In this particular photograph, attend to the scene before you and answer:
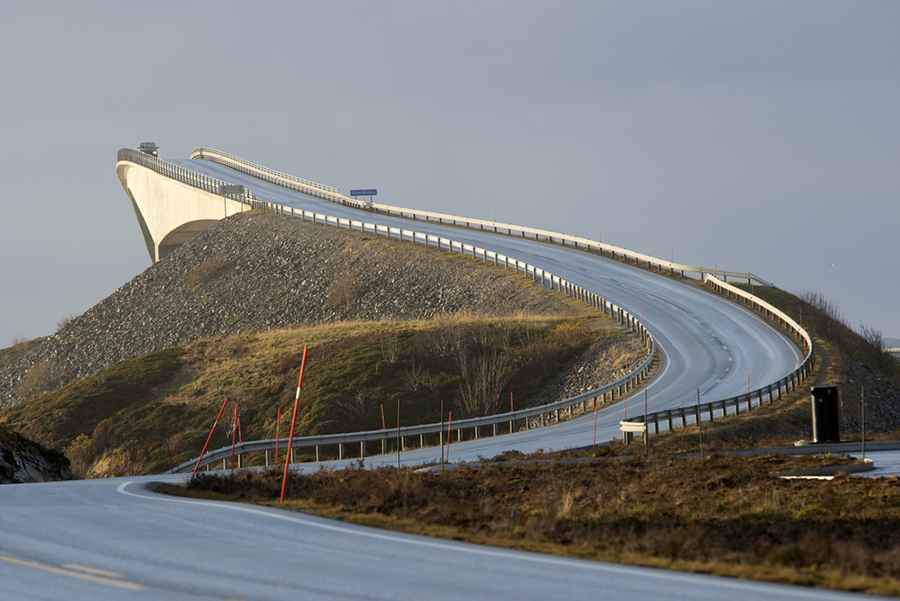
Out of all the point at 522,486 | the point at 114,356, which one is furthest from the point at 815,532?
A: the point at 114,356

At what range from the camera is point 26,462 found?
30.6 m

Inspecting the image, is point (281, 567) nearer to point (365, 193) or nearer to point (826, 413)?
point (826, 413)

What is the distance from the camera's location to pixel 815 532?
1595 cm

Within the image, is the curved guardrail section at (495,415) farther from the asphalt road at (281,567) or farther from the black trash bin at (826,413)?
the asphalt road at (281,567)

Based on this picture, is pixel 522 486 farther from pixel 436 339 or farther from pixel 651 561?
pixel 436 339

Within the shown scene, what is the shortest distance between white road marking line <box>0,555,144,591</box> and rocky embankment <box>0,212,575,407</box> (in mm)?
57890

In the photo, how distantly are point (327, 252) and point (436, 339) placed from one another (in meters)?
33.4

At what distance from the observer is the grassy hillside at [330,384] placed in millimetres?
58531

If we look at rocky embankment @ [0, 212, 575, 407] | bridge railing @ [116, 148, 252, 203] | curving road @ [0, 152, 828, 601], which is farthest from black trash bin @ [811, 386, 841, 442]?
bridge railing @ [116, 148, 252, 203]

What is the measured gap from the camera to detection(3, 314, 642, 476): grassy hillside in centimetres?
5853

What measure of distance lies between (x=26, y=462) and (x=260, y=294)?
65220mm

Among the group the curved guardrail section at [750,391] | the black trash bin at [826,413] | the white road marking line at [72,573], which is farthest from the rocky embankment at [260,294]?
the white road marking line at [72,573]

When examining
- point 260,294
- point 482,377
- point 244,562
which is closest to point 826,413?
point 244,562

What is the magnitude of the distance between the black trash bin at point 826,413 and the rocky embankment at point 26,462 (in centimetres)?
1709
